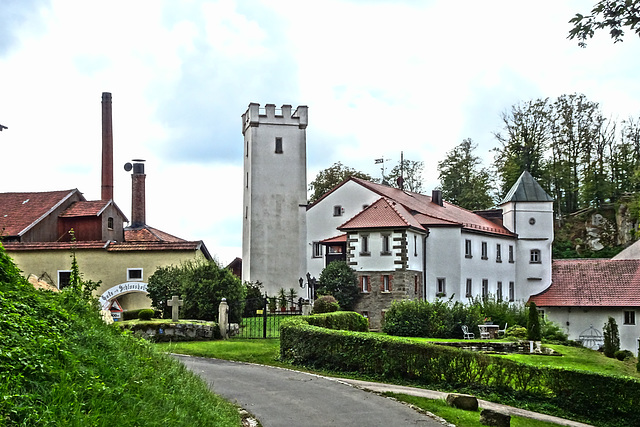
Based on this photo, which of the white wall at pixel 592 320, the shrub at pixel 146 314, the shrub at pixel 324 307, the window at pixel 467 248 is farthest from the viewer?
the window at pixel 467 248

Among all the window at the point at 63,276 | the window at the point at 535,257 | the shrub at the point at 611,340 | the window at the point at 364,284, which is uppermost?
the window at the point at 535,257

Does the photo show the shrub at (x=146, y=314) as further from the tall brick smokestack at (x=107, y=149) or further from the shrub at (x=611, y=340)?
the shrub at (x=611, y=340)

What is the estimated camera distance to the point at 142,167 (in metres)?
46.6

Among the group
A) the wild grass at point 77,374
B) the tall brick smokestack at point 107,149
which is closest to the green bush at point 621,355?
the wild grass at point 77,374

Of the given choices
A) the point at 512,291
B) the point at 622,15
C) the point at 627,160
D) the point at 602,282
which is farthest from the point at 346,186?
the point at 622,15

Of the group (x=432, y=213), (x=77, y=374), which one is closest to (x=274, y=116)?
(x=432, y=213)

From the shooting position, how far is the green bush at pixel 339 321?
24672mm

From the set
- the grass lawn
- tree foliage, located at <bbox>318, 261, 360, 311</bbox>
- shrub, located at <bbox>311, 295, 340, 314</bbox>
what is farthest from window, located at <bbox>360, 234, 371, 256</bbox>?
the grass lawn

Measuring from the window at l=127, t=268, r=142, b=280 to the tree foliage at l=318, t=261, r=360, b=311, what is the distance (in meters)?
10.9

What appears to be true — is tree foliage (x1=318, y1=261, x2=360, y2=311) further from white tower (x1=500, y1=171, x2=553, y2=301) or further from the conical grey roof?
the conical grey roof

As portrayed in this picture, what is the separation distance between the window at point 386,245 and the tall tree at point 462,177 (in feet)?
100

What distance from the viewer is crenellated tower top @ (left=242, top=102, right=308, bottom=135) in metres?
54.6

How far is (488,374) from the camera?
1809 cm

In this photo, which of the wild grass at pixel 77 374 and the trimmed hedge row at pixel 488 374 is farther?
the trimmed hedge row at pixel 488 374
